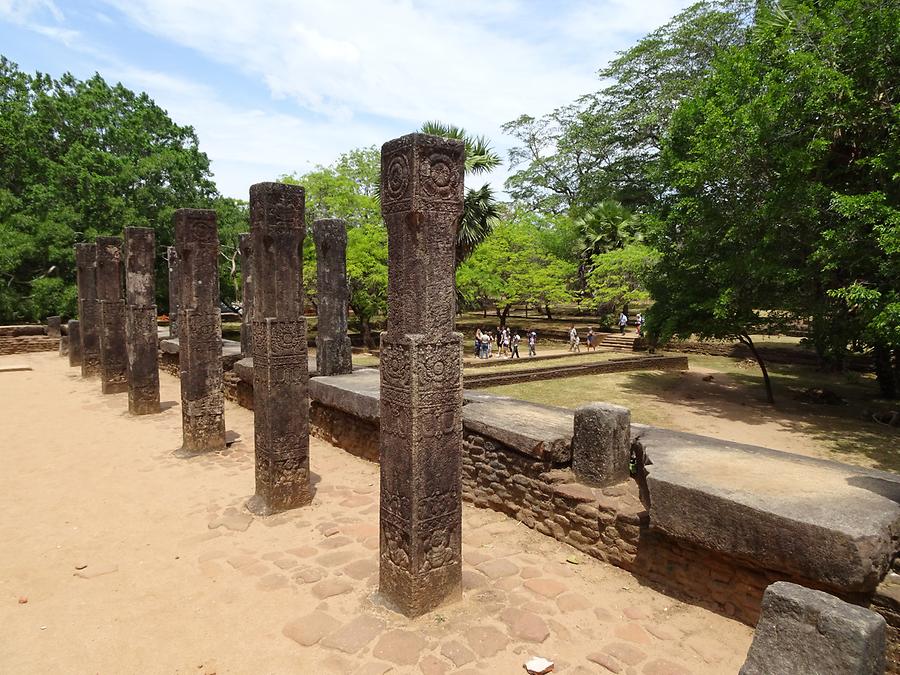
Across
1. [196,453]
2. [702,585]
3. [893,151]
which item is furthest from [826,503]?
[893,151]

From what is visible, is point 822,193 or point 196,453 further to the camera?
point 822,193

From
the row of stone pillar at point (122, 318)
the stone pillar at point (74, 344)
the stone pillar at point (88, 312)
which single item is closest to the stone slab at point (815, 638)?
the row of stone pillar at point (122, 318)

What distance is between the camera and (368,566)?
480 cm

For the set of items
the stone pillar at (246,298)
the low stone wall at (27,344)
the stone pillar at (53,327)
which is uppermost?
the stone pillar at (246,298)

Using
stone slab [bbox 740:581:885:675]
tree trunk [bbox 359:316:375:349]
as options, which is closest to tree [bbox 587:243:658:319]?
tree trunk [bbox 359:316:375:349]

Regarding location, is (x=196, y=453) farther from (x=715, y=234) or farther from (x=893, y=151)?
(x=893, y=151)

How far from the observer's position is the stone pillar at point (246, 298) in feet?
42.0

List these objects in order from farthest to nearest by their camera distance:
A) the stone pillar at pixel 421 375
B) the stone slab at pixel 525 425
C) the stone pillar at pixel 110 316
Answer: the stone pillar at pixel 110 316, the stone slab at pixel 525 425, the stone pillar at pixel 421 375

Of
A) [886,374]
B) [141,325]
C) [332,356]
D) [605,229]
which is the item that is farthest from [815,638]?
[605,229]

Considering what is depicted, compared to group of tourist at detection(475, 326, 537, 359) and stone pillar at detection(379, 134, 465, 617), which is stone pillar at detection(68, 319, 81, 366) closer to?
group of tourist at detection(475, 326, 537, 359)

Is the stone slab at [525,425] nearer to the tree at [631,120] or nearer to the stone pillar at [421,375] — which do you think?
the stone pillar at [421,375]

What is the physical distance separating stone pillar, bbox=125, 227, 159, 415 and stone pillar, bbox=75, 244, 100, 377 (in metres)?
4.62

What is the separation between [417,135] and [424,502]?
9.01 feet

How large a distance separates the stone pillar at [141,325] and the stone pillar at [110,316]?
219 cm
